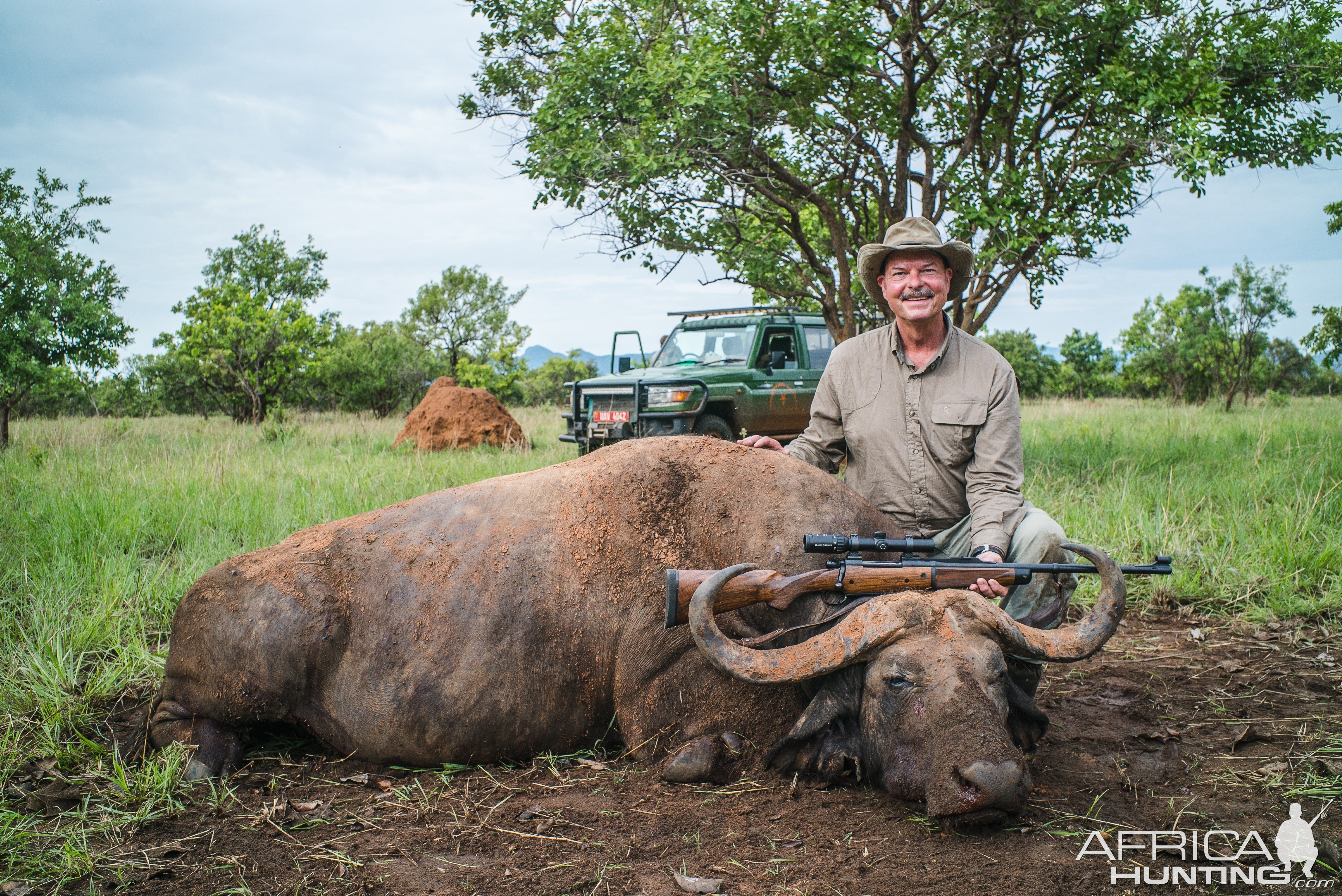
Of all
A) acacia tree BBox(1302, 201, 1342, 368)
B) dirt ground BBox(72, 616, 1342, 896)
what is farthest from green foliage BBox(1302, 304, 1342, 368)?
dirt ground BBox(72, 616, 1342, 896)

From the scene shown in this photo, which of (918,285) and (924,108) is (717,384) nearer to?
(924,108)

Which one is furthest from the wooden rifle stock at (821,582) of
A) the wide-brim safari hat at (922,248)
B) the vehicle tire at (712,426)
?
the vehicle tire at (712,426)

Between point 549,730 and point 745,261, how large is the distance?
919 centimetres

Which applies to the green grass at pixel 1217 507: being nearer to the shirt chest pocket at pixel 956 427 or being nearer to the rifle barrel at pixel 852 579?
the shirt chest pocket at pixel 956 427

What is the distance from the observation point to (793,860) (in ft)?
8.90

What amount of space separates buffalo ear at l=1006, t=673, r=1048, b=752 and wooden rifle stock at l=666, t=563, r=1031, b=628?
0.40 m

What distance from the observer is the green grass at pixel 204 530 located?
11.5ft

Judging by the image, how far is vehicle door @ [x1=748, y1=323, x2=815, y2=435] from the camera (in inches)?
474

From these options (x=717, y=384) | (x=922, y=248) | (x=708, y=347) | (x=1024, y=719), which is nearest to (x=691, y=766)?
(x=1024, y=719)

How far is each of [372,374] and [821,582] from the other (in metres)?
22.5

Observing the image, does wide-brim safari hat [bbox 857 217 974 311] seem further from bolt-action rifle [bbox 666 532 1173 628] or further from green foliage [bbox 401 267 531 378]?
green foliage [bbox 401 267 531 378]

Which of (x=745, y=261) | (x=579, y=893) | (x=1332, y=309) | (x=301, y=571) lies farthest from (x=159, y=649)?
(x=1332, y=309)

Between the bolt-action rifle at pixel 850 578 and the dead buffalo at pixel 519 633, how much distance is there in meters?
0.17

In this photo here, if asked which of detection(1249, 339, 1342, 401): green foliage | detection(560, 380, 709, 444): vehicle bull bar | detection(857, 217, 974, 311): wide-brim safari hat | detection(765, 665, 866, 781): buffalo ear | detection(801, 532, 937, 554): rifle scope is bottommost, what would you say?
detection(765, 665, 866, 781): buffalo ear
